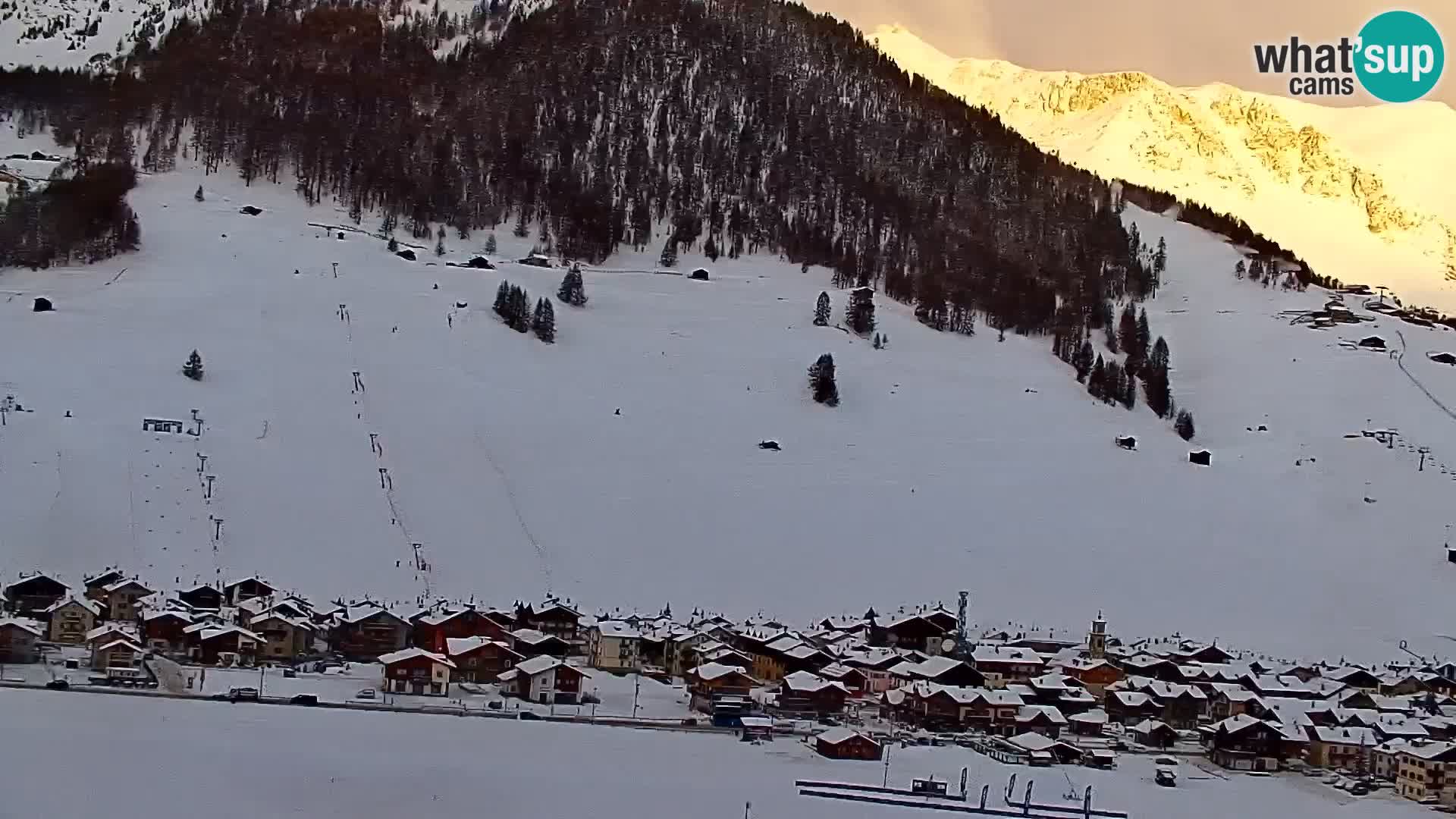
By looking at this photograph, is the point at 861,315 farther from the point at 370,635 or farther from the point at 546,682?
the point at 546,682

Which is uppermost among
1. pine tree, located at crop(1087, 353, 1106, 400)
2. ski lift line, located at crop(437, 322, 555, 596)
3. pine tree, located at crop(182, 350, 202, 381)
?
pine tree, located at crop(1087, 353, 1106, 400)

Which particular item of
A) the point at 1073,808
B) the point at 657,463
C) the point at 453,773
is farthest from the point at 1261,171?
the point at 453,773

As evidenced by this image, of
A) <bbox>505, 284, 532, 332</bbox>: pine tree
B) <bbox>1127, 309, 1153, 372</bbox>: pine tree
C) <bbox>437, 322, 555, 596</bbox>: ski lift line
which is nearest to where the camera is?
<bbox>437, 322, 555, 596</bbox>: ski lift line

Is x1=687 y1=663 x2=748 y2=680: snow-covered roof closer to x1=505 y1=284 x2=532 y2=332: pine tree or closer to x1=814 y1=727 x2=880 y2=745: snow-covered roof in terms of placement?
x1=814 y1=727 x2=880 y2=745: snow-covered roof

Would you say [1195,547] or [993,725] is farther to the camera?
[1195,547]

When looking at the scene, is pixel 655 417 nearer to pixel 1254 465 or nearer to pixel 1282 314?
pixel 1254 465

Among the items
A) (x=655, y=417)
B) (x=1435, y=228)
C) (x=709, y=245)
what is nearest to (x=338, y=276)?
(x=655, y=417)

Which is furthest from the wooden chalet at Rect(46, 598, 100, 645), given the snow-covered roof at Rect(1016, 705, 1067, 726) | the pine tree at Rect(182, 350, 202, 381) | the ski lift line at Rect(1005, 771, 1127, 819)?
the pine tree at Rect(182, 350, 202, 381)
